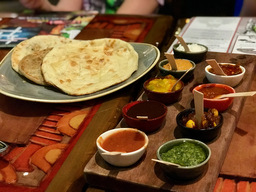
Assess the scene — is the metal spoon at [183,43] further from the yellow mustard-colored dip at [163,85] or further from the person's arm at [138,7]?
the person's arm at [138,7]

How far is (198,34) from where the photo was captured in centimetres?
262

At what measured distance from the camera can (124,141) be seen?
1400mm

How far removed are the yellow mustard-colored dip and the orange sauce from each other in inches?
15.1

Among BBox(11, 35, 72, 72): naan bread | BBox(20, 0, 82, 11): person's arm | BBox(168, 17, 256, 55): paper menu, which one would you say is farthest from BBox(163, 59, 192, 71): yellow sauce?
BBox(20, 0, 82, 11): person's arm

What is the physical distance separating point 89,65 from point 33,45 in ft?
1.72

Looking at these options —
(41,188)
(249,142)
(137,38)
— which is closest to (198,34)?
(137,38)

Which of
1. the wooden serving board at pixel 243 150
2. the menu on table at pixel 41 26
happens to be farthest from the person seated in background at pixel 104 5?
the wooden serving board at pixel 243 150

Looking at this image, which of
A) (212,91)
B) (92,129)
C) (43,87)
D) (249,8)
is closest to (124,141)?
(92,129)

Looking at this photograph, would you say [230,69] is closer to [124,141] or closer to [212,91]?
[212,91]

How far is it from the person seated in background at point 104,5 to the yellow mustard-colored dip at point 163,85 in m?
1.99

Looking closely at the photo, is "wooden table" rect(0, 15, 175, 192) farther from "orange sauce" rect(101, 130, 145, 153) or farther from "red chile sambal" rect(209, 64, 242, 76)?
"red chile sambal" rect(209, 64, 242, 76)

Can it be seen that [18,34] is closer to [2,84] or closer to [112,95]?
[2,84]

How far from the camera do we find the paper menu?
92.4 inches

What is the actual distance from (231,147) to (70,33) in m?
1.69
